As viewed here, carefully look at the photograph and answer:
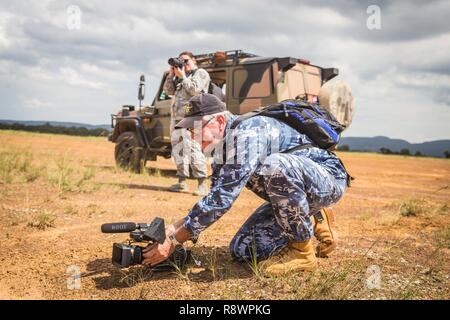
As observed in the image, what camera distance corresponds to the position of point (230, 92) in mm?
8430

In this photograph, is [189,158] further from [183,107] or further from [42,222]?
[42,222]

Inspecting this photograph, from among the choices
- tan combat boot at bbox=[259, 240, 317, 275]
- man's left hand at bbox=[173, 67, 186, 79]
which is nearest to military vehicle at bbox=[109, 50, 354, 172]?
man's left hand at bbox=[173, 67, 186, 79]

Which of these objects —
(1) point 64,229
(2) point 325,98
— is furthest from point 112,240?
(2) point 325,98

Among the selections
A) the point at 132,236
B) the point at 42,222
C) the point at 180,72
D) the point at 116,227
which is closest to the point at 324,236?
the point at 132,236

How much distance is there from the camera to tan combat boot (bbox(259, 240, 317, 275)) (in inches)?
→ 115

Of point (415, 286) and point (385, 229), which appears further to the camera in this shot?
point (385, 229)

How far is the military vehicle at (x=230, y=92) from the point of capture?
26.5ft

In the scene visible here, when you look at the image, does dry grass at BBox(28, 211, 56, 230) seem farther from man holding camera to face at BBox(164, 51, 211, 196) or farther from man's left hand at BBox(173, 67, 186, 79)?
man's left hand at BBox(173, 67, 186, 79)

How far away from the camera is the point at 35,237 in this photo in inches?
152

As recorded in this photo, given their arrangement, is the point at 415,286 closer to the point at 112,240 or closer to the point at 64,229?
the point at 112,240

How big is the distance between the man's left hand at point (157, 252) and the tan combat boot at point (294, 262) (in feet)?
2.10

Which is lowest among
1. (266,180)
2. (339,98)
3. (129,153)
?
(129,153)

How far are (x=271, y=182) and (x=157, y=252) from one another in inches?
32.6
